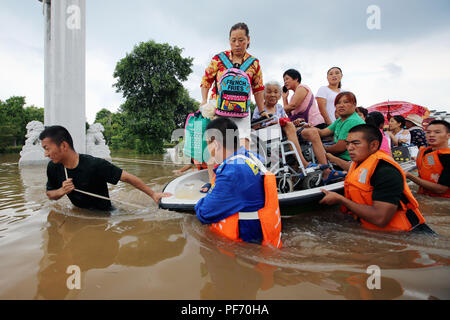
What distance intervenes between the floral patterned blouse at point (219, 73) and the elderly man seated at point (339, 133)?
1.04 meters

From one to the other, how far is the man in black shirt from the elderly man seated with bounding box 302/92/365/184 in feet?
7.36

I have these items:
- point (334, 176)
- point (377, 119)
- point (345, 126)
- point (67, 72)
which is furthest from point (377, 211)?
point (67, 72)

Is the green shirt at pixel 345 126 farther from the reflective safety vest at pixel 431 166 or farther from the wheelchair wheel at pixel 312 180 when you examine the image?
the reflective safety vest at pixel 431 166

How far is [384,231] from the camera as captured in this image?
8.08 ft

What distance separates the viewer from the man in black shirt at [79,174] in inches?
108

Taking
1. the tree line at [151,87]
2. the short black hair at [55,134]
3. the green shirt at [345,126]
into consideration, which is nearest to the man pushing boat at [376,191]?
the green shirt at [345,126]

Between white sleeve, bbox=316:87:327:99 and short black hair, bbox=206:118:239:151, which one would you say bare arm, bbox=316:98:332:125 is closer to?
white sleeve, bbox=316:87:327:99

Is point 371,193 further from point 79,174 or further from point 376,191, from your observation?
point 79,174

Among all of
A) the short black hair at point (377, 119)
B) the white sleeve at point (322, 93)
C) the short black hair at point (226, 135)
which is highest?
the white sleeve at point (322, 93)

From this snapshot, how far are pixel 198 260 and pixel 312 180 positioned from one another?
2.18 meters

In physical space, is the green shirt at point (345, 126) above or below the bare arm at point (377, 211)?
above

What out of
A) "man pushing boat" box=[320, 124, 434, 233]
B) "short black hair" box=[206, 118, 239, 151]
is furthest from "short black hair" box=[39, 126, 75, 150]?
Answer: "man pushing boat" box=[320, 124, 434, 233]

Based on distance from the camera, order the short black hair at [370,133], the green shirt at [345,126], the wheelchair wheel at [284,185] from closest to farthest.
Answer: the short black hair at [370,133] < the wheelchair wheel at [284,185] < the green shirt at [345,126]
